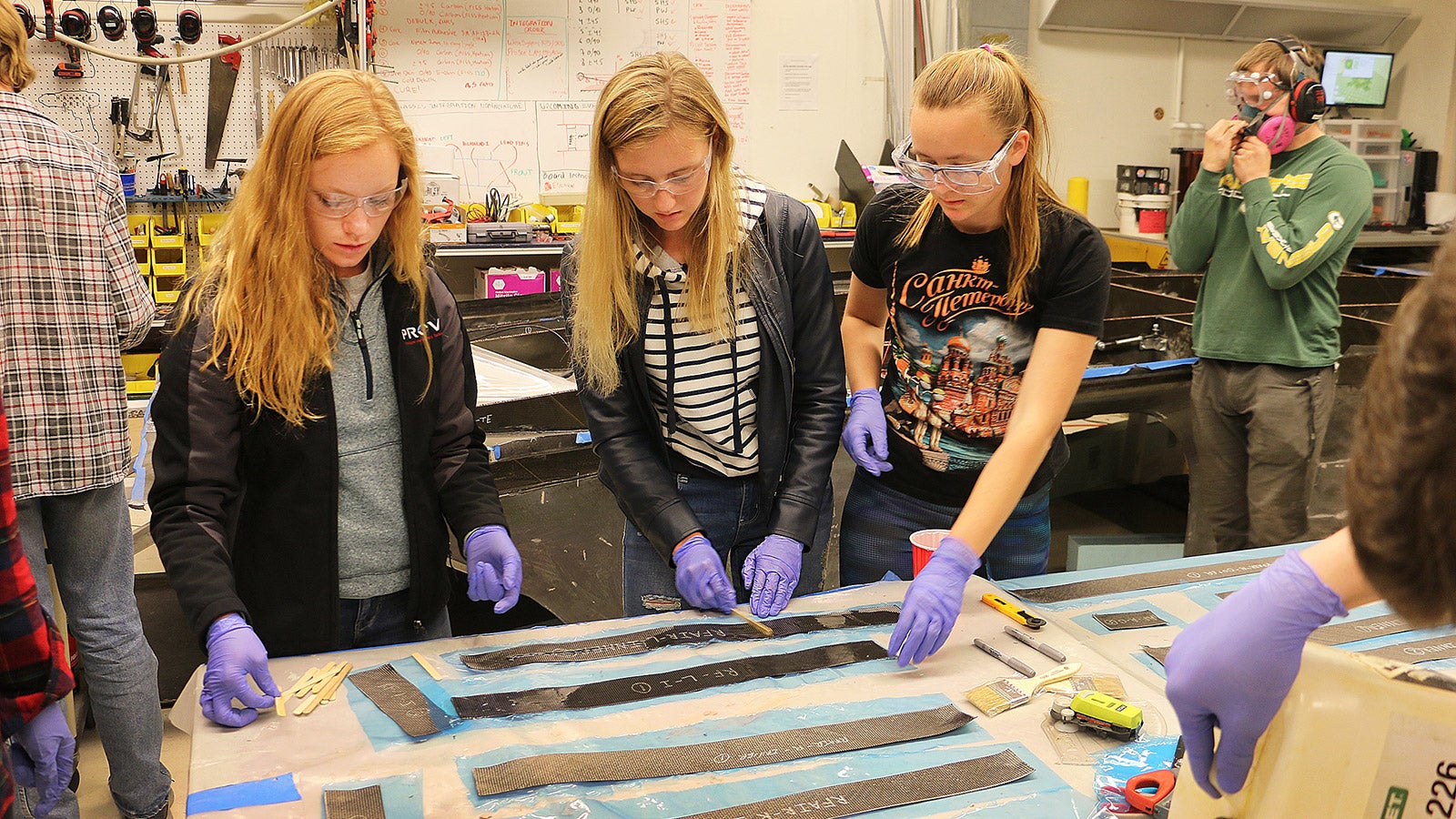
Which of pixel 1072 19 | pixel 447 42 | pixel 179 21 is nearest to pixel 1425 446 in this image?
pixel 179 21

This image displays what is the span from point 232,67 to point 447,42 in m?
0.97

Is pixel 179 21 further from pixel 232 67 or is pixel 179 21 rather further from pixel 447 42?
pixel 447 42

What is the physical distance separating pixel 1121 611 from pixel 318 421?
1.20 m

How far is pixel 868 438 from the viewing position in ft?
5.81

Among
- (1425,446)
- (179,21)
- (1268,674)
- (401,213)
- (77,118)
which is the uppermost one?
(179,21)

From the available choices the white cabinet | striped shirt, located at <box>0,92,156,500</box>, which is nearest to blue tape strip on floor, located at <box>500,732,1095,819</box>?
striped shirt, located at <box>0,92,156,500</box>

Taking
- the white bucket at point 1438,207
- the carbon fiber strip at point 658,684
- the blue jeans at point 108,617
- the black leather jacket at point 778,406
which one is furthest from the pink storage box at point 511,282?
the white bucket at point 1438,207

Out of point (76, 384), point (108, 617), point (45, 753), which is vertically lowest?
point (108, 617)

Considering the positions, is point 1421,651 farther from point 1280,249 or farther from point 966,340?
point 1280,249

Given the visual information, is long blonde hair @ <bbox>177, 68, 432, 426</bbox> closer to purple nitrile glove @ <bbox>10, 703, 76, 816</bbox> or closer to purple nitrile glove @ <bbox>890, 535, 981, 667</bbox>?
purple nitrile glove @ <bbox>10, 703, 76, 816</bbox>

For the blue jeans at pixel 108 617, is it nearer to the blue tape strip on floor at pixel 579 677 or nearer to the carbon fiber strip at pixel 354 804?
the blue tape strip on floor at pixel 579 677

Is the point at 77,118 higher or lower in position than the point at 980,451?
higher

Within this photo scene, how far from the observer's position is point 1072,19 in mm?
5828

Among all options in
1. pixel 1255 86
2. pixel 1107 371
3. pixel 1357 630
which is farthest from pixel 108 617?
pixel 1255 86
